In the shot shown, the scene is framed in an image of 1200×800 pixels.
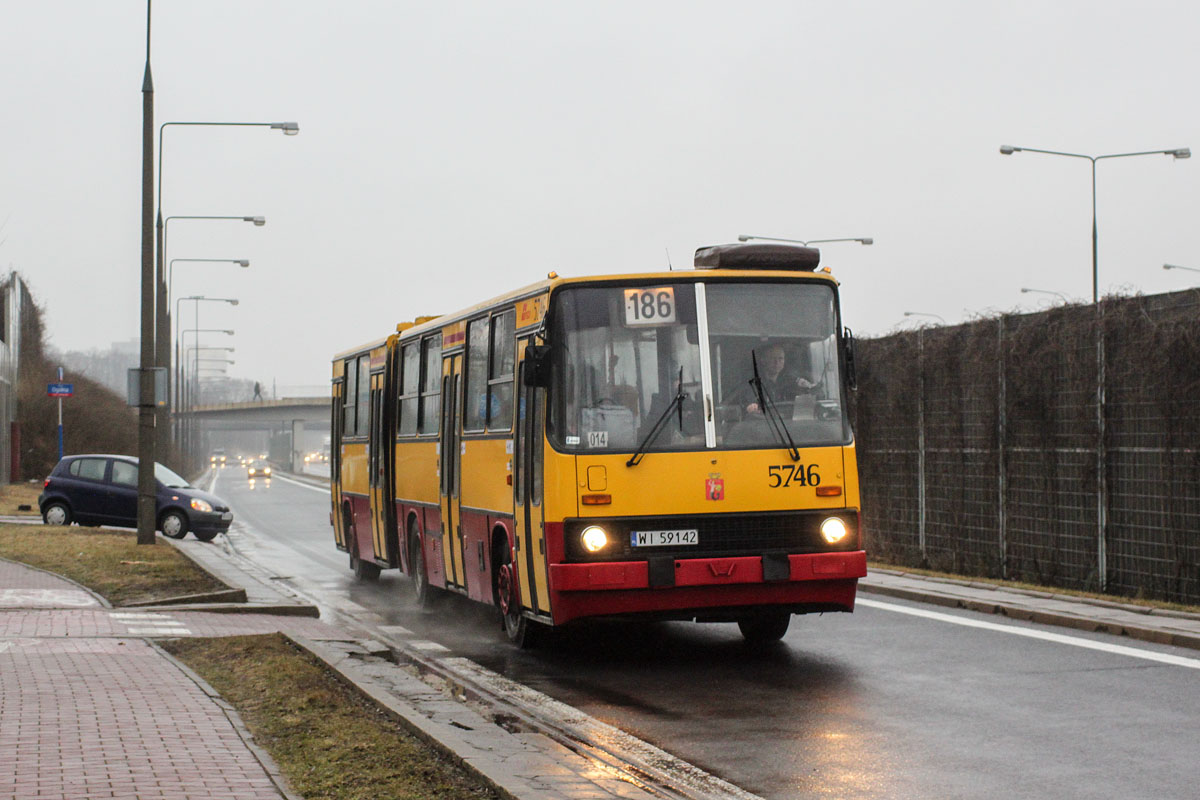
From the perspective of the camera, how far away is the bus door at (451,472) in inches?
593

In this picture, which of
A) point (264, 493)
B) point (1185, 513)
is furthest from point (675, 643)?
point (264, 493)

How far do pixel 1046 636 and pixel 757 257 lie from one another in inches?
150

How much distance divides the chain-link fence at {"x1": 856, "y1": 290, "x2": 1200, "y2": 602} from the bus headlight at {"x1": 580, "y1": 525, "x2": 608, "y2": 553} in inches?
230

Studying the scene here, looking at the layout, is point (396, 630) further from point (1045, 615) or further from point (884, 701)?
point (884, 701)

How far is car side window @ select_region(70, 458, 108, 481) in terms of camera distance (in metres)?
32.4

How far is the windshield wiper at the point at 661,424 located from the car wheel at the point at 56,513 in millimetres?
22940

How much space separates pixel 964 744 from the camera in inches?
332

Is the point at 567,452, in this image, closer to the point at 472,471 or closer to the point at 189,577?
the point at 472,471

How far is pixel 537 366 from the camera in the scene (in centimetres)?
1173

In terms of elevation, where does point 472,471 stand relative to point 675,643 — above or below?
above

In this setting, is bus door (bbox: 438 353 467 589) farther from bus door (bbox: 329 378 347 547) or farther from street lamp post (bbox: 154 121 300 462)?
street lamp post (bbox: 154 121 300 462)

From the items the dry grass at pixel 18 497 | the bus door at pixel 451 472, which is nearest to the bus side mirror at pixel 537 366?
the bus door at pixel 451 472

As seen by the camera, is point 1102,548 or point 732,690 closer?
point 732,690

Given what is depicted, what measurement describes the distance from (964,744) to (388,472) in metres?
11.2
